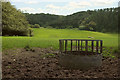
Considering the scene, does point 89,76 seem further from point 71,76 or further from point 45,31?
point 45,31

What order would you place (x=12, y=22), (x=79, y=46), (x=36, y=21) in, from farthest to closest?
(x=36, y=21)
(x=12, y=22)
(x=79, y=46)

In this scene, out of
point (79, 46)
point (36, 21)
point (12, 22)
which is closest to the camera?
point (79, 46)

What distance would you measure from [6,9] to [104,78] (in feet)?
47.8

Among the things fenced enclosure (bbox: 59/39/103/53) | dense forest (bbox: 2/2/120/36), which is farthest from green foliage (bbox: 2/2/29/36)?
fenced enclosure (bbox: 59/39/103/53)

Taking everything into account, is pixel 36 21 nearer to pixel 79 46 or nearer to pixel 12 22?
pixel 12 22

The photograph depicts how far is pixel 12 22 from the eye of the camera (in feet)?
54.6

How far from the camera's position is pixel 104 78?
4031 millimetres

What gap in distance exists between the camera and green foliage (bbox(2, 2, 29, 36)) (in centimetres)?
1620

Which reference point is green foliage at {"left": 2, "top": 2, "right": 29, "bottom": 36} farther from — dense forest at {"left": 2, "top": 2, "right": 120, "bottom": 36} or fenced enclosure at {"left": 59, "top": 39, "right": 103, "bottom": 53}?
fenced enclosure at {"left": 59, "top": 39, "right": 103, "bottom": 53}

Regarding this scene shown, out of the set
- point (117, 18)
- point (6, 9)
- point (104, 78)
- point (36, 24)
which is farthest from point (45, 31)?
point (104, 78)

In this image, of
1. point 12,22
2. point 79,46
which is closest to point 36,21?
point 12,22

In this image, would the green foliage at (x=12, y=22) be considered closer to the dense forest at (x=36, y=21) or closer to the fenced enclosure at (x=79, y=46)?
the dense forest at (x=36, y=21)

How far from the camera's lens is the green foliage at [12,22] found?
16203 mm

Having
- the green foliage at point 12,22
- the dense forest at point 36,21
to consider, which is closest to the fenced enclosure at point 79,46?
the dense forest at point 36,21
